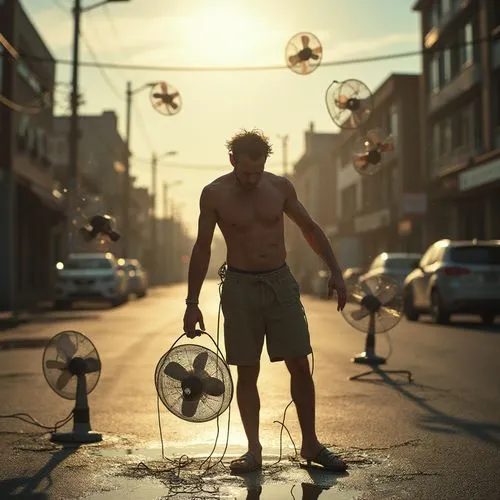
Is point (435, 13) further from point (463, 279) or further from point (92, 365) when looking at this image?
point (92, 365)

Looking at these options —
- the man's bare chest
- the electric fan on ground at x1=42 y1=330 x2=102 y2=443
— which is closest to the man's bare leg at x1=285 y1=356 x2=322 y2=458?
the man's bare chest

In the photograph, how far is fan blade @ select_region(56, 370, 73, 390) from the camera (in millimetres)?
7277

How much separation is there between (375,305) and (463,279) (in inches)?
353

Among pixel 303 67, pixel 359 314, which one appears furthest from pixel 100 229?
pixel 303 67

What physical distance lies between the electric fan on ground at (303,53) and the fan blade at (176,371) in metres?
7.21

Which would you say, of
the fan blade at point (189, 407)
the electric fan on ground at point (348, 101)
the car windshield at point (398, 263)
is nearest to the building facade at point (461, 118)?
the car windshield at point (398, 263)

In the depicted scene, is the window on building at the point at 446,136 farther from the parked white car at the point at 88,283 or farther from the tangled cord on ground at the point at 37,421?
the tangled cord on ground at the point at 37,421

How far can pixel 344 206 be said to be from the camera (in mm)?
69000

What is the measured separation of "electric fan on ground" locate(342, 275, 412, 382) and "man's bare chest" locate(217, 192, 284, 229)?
18.0 ft

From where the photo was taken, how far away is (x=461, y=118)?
38.9 m

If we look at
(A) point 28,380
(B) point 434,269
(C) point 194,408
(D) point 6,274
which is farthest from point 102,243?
(D) point 6,274

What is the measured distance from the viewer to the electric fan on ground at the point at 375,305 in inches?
444

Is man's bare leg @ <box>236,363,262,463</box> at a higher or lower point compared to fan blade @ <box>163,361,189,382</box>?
lower

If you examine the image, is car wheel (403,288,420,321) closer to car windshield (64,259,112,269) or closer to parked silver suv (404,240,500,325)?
parked silver suv (404,240,500,325)
